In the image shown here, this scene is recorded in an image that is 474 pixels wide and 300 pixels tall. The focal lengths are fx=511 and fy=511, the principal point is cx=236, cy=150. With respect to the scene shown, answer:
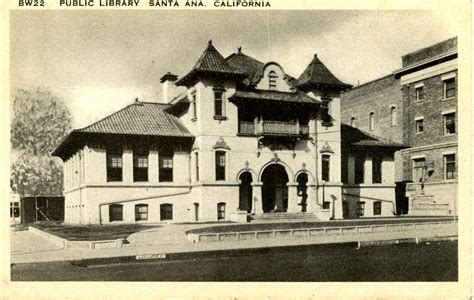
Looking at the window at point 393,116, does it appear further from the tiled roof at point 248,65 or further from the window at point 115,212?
the window at point 115,212

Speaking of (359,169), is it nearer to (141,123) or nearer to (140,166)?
(140,166)

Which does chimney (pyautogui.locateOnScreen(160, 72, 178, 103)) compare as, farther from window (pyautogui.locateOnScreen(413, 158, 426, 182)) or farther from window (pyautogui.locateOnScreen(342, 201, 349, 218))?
window (pyautogui.locateOnScreen(413, 158, 426, 182))

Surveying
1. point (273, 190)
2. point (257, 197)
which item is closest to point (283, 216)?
point (257, 197)

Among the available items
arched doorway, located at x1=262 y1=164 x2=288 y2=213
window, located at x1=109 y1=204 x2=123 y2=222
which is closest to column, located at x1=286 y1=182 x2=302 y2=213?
arched doorway, located at x1=262 y1=164 x2=288 y2=213

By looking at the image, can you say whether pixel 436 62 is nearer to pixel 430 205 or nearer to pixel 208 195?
pixel 430 205

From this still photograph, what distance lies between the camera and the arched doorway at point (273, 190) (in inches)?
1050

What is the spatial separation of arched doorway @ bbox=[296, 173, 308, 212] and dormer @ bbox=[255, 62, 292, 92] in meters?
4.90

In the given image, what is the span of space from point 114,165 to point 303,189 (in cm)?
971

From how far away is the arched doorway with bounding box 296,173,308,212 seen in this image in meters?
26.3

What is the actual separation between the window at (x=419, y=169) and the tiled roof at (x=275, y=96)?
9053 millimetres

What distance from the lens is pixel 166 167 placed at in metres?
25.2

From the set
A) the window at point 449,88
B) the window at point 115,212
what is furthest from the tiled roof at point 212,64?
the window at point 449,88
